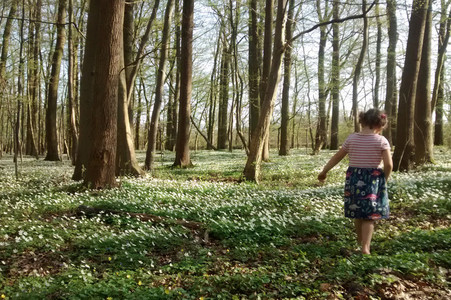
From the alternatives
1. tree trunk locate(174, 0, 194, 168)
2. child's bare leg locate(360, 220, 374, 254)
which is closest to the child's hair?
child's bare leg locate(360, 220, 374, 254)

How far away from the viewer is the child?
14.8 ft

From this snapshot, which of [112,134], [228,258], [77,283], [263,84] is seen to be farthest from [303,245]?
[263,84]

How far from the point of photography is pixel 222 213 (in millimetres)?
7066

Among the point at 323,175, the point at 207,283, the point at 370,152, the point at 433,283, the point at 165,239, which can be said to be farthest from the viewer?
the point at 165,239

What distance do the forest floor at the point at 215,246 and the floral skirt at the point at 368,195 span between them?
1.81 feet

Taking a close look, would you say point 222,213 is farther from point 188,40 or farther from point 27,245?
point 188,40

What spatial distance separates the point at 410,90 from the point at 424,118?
2137 mm

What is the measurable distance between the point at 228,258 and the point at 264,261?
53 cm

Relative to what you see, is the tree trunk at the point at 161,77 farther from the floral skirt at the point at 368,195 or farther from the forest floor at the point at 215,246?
the floral skirt at the point at 368,195

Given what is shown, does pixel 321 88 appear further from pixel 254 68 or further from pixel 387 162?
pixel 387 162

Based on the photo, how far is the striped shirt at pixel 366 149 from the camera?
4.58m

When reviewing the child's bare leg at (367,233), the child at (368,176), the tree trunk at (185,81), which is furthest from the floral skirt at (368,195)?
the tree trunk at (185,81)

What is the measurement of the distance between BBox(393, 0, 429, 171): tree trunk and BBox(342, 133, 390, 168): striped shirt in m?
8.42

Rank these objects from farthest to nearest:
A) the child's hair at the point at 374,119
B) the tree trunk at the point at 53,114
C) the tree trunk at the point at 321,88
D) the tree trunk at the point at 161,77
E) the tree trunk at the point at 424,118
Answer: the tree trunk at the point at 321,88 → the tree trunk at the point at 53,114 → the tree trunk at the point at 161,77 → the tree trunk at the point at 424,118 → the child's hair at the point at 374,119
